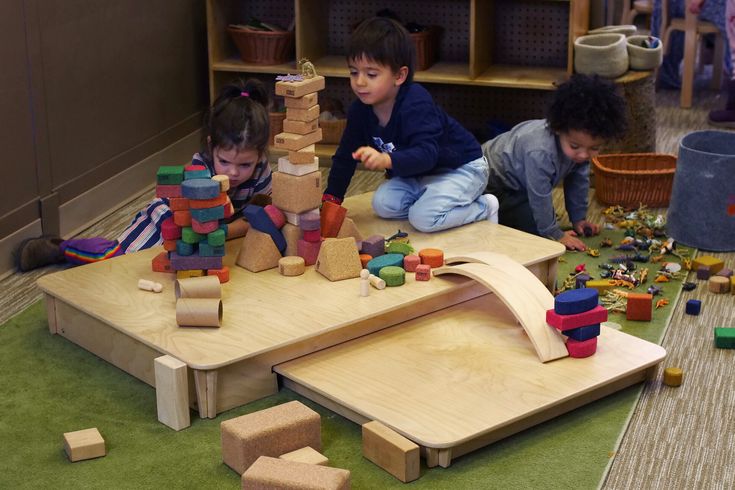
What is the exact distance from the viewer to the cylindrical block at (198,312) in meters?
2.40

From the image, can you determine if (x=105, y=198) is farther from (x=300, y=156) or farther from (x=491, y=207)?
(x=491, y=207)

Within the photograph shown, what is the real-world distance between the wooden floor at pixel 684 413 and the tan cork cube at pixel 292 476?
21.3 inches

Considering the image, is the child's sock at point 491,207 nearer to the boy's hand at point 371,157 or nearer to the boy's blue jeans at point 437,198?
the boy's blue jeans at point 437,198

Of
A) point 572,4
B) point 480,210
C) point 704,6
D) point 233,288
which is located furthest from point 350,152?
point 704,6

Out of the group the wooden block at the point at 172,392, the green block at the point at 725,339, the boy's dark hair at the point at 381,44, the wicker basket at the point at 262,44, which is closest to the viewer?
the wooden block at the point at 172,392

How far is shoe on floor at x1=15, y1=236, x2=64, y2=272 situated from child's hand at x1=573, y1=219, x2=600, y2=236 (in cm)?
161

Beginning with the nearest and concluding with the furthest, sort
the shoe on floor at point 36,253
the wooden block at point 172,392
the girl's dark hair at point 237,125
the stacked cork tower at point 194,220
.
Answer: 1. the wooden block at point 172,392
2. the stacked cork tower at point 194,220
3. the girl's dark hair at point 237,125
4. the shoe on floor at point 36,253

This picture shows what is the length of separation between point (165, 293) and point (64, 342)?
31cm

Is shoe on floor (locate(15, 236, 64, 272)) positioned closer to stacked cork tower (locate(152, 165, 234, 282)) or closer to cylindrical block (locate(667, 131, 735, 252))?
stacked cork tower (locate(152, 165, 234, 282))

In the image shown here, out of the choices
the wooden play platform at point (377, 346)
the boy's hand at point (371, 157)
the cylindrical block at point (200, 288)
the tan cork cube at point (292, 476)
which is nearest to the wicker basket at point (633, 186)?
the wooden play platform at point (377, 346)

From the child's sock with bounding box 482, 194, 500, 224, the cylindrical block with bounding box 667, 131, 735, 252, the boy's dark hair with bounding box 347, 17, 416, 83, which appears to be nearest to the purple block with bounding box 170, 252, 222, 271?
the boy's dark hair with bounding box 347, 17, 416, 83

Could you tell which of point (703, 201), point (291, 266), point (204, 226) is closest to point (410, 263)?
point (291, 266)

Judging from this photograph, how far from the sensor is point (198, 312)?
2.40 m

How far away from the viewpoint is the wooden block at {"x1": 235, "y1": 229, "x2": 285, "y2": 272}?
2752 millimetres
